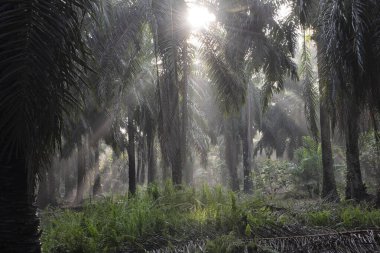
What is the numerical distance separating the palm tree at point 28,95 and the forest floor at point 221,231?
2.09m

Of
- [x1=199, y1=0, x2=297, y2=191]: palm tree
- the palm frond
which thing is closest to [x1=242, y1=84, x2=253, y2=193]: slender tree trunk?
[x1=199, y1=0, x2=297, y2=191]: palm tree

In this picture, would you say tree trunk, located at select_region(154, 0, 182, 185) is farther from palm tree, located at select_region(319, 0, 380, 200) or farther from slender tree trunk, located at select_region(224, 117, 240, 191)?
slender tree trunk, located at select_region(224, 117, 240, 191)

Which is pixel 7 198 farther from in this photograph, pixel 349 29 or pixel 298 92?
pixel 298 92

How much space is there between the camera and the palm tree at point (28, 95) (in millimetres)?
3939

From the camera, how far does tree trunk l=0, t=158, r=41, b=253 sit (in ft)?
15.0

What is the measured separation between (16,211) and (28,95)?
1416mm

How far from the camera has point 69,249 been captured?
22.5 feet

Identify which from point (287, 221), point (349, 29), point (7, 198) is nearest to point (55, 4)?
point (7, 198)

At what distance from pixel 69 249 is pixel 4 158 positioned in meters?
2.74

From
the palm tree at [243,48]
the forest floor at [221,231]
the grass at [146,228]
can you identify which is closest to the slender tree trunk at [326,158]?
the palm tree at [243,48]

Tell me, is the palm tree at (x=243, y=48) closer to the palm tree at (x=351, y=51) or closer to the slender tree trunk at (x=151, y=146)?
the palm tree at (x=351, y=51)

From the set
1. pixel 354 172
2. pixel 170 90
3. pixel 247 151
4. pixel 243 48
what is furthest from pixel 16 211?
pixel 247 151

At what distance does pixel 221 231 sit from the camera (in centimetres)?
699

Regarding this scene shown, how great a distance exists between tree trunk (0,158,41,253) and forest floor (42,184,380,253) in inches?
76.3
